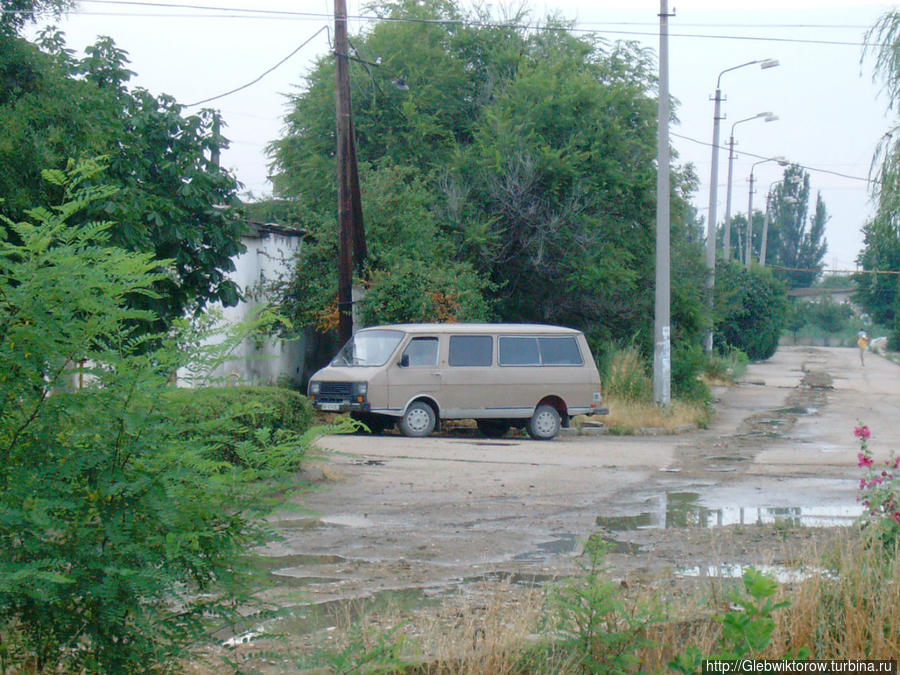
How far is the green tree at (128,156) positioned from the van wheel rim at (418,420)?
4.45 metres

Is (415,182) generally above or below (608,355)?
above

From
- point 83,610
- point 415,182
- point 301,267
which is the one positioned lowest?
point 83,610

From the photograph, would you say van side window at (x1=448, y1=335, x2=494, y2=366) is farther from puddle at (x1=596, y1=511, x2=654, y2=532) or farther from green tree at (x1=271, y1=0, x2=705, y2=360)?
puddle at (x1=596, y1=511, x2=654, y2=532)

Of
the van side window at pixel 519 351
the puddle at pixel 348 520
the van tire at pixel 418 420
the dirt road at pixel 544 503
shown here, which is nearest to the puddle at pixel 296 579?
the dirt road at pixel 544 503

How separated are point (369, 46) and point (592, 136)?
8.24m

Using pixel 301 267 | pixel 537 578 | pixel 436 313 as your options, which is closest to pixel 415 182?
pixel 301 267

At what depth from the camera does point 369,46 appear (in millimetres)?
28984

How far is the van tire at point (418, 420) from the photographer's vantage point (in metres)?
16.9

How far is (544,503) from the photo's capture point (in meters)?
10.7

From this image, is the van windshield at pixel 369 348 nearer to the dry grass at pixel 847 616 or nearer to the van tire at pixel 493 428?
the van tire at pixel 493 428

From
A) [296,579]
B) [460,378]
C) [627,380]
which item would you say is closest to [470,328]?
[460,378]

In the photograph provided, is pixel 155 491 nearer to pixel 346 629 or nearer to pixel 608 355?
pixel 346 629

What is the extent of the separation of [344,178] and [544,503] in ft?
34.1

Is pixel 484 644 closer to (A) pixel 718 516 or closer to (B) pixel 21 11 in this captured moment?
(A) pixel 718 516
